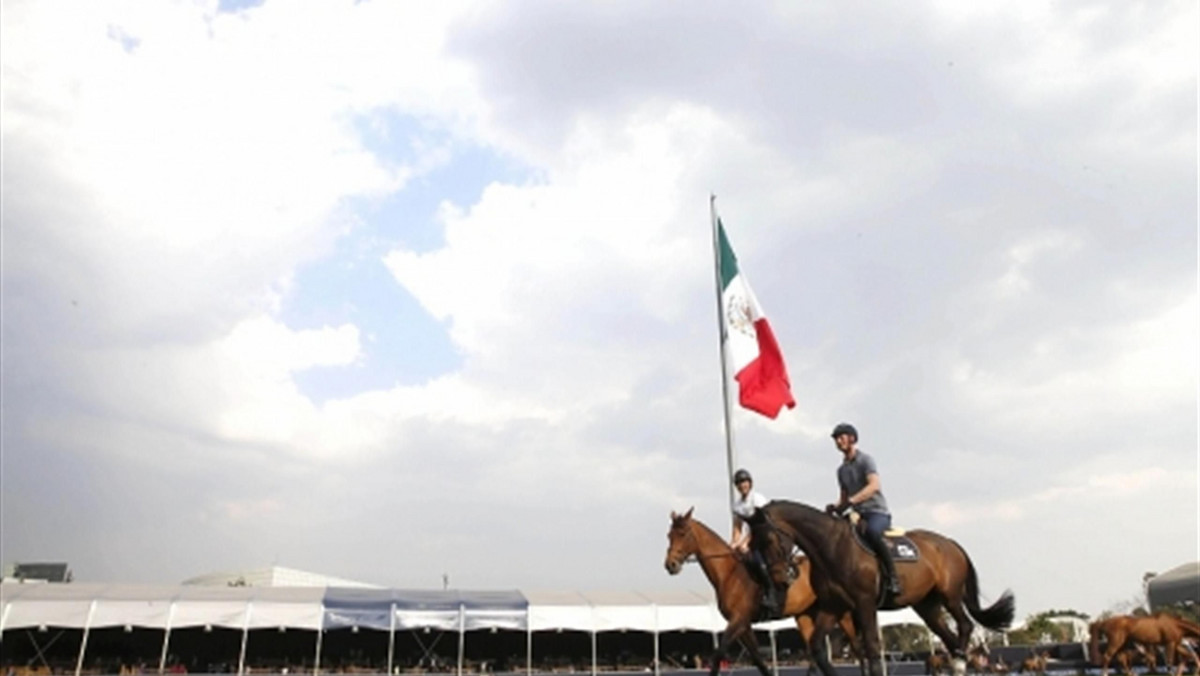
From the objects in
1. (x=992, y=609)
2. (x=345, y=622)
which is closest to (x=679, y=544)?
(x=992, y=609)

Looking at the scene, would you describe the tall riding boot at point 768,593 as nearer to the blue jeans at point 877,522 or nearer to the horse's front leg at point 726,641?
the horse's front leg at point 726,641

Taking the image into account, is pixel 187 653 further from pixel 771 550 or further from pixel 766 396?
pixel 771 550

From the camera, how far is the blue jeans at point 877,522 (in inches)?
340

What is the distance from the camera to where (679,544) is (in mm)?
11016

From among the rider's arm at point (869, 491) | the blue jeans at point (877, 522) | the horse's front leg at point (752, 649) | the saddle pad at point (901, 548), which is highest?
the rider's arm at point (869, 491)

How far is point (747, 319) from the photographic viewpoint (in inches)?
565

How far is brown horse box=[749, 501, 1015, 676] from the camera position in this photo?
27.0 ft

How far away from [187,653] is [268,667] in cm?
447

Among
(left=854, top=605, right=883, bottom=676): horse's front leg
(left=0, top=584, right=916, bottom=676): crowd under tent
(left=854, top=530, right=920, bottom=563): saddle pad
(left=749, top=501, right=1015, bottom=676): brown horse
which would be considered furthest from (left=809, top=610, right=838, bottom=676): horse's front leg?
(left=0, top=584, right=916, bottom=676): crowd under tent

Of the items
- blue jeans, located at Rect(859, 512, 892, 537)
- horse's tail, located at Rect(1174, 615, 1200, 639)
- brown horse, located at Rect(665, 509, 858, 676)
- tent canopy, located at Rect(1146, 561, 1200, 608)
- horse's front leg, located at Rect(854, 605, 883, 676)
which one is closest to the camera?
horse's front leg, located at Rect(854, 605, 883, 676)

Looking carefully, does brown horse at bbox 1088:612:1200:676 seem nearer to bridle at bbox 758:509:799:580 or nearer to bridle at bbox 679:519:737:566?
bridle at bbox 679:519:737:566

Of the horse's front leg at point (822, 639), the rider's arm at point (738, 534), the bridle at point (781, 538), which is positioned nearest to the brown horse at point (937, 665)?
the rider's arm at point (738, 534)

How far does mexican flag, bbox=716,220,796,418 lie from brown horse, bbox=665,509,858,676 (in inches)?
113

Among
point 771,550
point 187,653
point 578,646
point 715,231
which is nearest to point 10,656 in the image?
point 187,653
